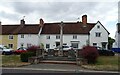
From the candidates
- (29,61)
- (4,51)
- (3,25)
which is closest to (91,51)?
(29,61)

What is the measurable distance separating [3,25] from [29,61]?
48.6 metres

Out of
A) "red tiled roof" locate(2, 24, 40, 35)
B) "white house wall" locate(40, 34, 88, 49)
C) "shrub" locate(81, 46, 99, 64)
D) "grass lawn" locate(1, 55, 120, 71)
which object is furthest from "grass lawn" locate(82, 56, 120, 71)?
"red tiled roof" locate(2, 24, 40, 35)

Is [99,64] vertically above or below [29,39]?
below

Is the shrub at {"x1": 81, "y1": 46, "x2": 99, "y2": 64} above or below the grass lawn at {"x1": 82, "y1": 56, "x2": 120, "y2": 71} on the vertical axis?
above

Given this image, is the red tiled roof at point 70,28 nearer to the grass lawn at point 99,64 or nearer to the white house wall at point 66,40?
the white house wall at point 66,40

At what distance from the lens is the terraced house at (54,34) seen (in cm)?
6194

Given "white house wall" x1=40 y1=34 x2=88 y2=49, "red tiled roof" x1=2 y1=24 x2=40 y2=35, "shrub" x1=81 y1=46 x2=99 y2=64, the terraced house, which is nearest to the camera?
"shrub" x1=81 y1=46 x2=99 y2=64

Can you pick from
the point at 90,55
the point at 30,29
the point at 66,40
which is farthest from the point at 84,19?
the point at 90,55

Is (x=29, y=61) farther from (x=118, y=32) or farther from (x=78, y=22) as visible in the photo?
(x=118, y=32)

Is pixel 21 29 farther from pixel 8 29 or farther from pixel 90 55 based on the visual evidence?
pixel 90 55

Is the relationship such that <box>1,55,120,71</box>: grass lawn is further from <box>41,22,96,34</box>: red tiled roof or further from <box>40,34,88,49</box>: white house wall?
<box>41,22,96,34</box>: red tiled roof

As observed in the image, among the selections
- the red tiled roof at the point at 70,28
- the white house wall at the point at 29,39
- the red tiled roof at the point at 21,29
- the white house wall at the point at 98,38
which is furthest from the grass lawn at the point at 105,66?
A: the red tiled roof at the point at 21,29

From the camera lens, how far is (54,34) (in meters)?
63.5

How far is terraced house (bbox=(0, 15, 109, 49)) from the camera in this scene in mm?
61938
